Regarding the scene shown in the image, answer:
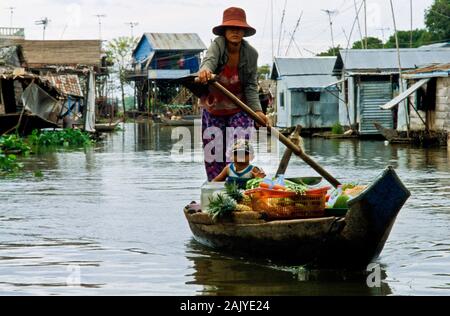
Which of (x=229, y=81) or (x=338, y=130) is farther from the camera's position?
(x=338, y=130)

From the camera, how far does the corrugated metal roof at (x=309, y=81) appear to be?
3191 centimetres

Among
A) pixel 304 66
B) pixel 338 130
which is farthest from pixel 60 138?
pixel 304 66

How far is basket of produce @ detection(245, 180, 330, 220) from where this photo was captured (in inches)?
256

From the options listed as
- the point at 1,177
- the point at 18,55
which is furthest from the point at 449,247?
the point at 18,55

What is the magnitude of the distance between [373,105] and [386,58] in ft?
6.63

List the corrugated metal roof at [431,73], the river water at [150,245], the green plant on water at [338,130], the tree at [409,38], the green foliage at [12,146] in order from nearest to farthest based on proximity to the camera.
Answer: the river water at [150,245], the green foliage at [12,146], the corrugated metal roof at [431,73], the green plant on water at [338,130], the tree at [409,38]

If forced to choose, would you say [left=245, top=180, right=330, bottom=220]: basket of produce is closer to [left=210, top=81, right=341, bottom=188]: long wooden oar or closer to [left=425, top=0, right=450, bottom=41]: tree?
[left=210, top=81, right=341, bottom=188]: long wooden oar

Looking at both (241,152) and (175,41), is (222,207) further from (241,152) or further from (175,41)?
(175,41)

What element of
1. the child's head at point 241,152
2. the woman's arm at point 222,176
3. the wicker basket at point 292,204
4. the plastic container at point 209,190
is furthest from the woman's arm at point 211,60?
the wicker basket at point 292,204

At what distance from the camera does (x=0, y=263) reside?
702cm

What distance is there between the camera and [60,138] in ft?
82.7

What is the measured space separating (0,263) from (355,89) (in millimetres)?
22263

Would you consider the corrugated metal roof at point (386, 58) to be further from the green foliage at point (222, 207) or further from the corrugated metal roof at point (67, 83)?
the green foliage at point (222, 207)

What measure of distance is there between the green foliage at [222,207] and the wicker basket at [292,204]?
1.17ft
